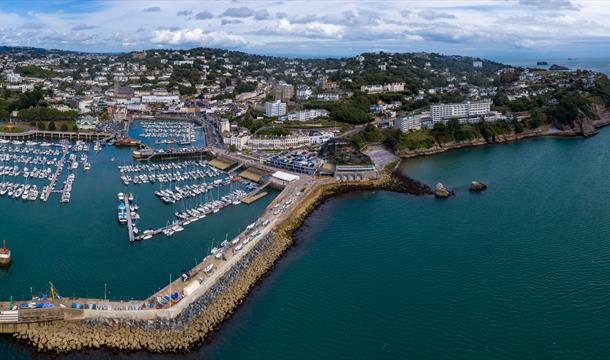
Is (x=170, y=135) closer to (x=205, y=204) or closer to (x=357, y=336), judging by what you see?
(x=205, y=204)

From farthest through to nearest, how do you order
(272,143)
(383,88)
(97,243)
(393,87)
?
(393,87)
(383,88)
(272,143)
(97,243)

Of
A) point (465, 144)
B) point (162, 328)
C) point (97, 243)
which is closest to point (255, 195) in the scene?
point (97, 243)

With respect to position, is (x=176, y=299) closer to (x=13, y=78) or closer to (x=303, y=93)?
(x=303, y=93)

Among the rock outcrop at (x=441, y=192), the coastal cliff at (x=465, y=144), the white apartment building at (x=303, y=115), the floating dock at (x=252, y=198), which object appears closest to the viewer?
the floating dock at (x=252, y=198)

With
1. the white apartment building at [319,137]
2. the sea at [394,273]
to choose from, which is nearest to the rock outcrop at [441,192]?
the sea at [394,273]

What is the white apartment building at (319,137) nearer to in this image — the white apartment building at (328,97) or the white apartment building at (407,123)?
the white apartment building at (407,123)

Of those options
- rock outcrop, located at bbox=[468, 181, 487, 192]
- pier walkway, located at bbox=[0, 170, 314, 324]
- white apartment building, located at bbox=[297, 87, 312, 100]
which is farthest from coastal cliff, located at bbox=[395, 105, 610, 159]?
white apartment building, located at bbox=[297, 87, 312, 100]
